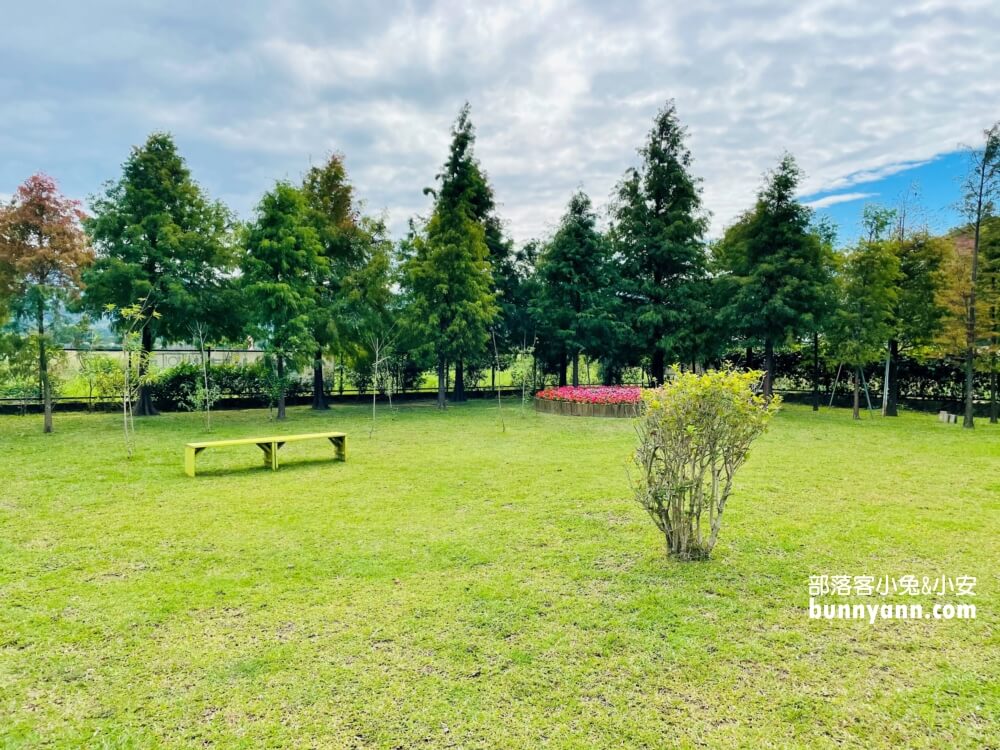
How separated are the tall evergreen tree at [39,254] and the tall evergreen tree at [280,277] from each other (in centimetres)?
396

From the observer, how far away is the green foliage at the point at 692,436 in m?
4.04

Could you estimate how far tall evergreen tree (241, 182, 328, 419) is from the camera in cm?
1456

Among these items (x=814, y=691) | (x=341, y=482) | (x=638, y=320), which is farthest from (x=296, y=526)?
(x=638, y=320)

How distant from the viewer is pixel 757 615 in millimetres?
3555

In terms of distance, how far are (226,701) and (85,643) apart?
1.26 metres

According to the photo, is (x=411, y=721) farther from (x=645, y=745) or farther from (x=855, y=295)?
(x=855, y=295)

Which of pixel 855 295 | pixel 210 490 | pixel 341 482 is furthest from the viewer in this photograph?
pixel 855 295

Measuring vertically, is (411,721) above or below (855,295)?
below

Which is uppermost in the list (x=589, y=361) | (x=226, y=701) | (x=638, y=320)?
(x=638, y=320)

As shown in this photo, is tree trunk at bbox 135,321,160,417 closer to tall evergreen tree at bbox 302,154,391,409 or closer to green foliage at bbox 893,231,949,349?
tall evergreen tree at bbox 302,154,391,409

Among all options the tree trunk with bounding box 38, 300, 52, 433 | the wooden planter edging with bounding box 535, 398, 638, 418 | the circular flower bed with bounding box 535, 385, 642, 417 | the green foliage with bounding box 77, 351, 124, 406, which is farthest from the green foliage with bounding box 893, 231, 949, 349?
the tree trunk with bounding box 38, 300, 52, 433

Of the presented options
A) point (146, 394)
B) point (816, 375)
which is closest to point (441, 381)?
point (146, 394)

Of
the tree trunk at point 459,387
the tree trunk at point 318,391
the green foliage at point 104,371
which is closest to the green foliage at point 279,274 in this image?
the tree trunk at point 318,391

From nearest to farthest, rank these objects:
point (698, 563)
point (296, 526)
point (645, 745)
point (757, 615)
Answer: point (645, 745) → point (757, 615) → point (698, 563) → point (296, 526)
